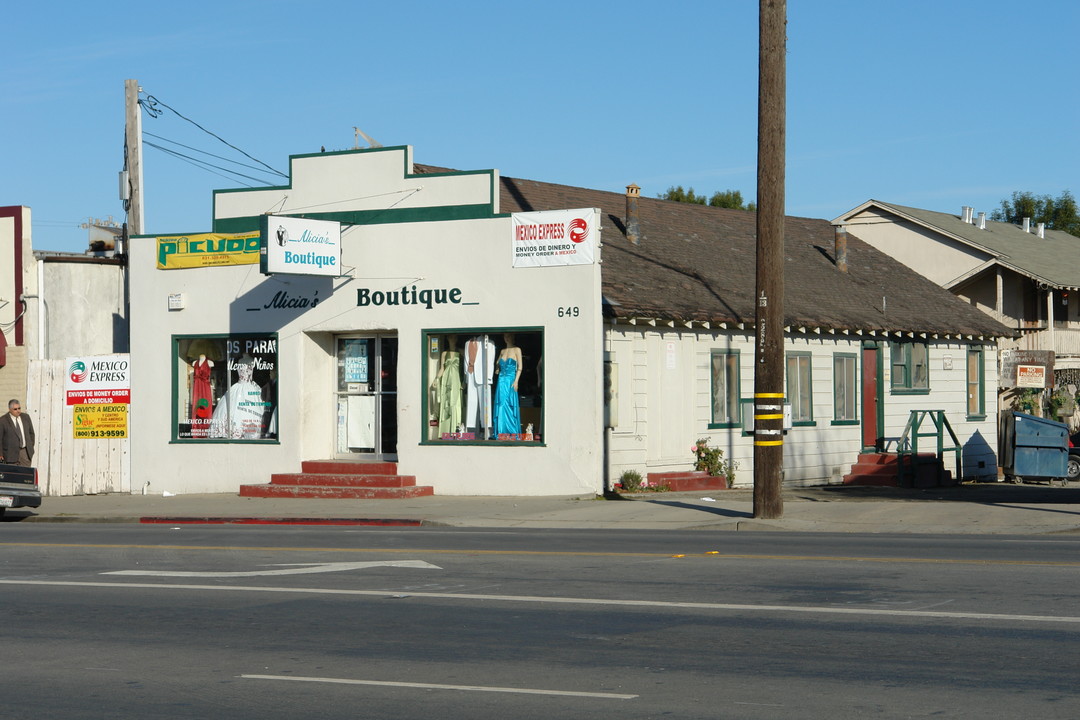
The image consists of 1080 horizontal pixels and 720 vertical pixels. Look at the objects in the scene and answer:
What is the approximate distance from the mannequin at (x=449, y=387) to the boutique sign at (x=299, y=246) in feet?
7.83

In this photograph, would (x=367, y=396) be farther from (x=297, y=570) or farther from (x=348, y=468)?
(x=297, y=570)

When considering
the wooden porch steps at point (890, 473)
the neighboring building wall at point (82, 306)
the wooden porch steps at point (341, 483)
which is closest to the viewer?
the wooden porch steps at point (341, 483)

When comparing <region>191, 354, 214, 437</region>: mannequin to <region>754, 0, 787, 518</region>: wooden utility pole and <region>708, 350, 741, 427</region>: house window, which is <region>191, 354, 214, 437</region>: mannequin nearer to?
<region>708, 350, 741, 427</region>: house window

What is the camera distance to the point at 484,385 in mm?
23047

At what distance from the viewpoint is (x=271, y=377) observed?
81.6 ft

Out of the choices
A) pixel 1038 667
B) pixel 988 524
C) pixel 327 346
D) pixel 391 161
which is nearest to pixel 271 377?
pixel 327 346

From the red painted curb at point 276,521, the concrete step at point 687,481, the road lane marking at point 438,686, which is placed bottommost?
the red painted curb at point 276,521

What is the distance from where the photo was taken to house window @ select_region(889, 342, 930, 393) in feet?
99.8

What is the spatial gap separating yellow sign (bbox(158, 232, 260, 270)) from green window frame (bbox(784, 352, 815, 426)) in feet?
35.2

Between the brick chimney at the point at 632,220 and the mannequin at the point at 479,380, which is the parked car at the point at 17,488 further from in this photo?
the brick chimney at the point at 632,220

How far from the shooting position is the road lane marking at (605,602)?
9.85 meters

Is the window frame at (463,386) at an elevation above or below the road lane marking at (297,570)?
above

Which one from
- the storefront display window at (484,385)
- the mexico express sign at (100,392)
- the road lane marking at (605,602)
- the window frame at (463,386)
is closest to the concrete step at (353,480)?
the window frame at (463,386)

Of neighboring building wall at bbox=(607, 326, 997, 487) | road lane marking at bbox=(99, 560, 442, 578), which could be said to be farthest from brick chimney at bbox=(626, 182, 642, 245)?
road lane marking at bbox=(99, 560, 442, 578)
